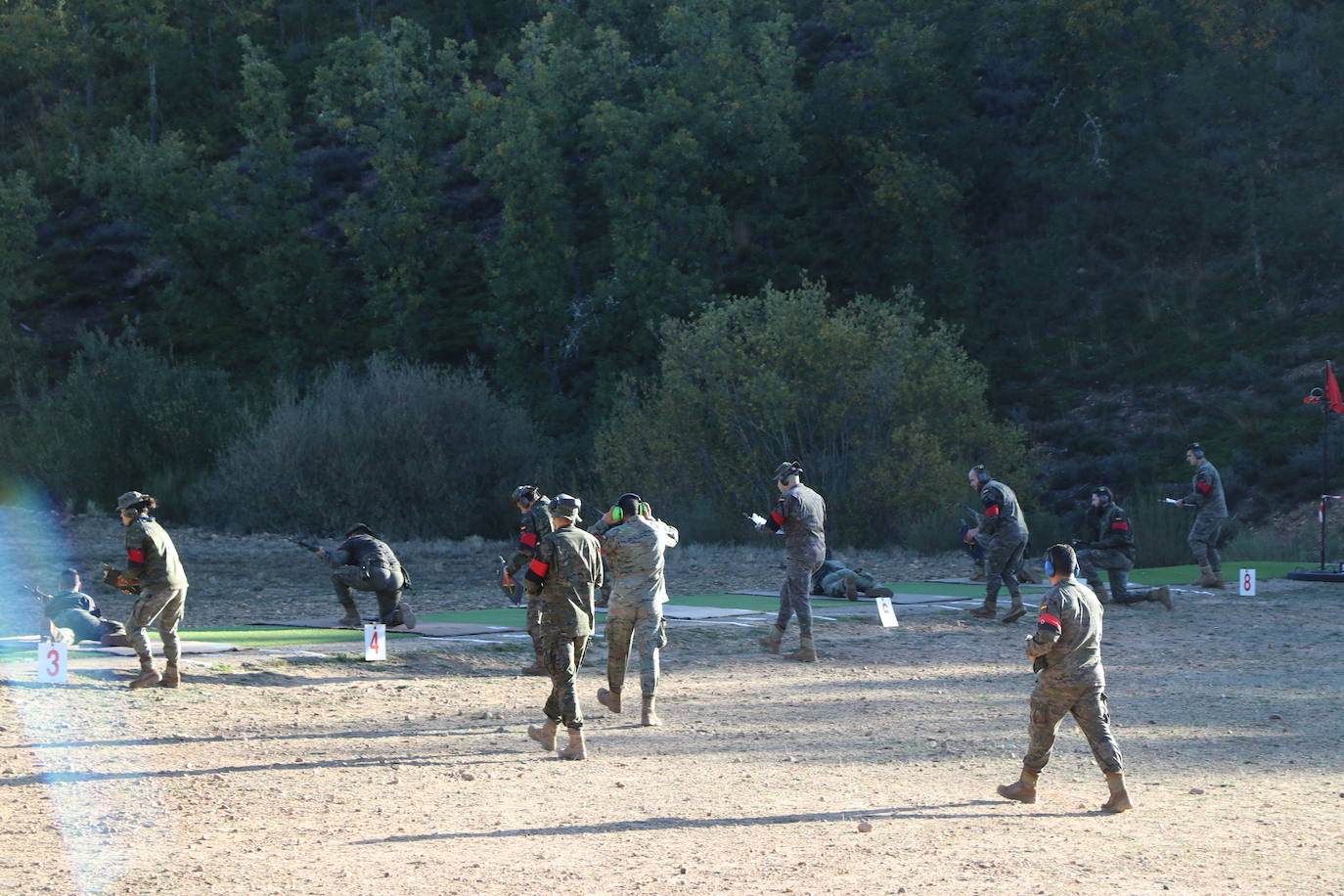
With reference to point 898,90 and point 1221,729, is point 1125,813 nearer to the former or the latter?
point 1221,729

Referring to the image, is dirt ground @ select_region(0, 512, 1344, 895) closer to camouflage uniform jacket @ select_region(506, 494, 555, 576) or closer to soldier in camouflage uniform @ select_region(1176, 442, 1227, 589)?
A: camouflage uniform jacket @ select_region(506, 494, 555, 576)

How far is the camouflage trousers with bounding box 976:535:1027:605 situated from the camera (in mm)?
18062

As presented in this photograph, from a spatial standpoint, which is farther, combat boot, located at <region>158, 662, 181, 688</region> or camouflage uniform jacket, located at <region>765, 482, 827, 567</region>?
camouflage uniform jacket, located at <region>765, 482, 827, 567</region>

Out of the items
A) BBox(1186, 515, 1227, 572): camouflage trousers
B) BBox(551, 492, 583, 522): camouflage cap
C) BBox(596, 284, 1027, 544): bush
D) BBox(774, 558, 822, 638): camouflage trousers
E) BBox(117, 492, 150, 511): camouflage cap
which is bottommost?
BBox(774, 558, 822, 638): camouflage trousers

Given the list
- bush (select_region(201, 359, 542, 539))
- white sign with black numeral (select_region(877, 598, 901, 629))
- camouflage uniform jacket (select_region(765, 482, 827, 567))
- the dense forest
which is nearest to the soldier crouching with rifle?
camouflage uniform jacket (select_region(765, 482, 827, 567))

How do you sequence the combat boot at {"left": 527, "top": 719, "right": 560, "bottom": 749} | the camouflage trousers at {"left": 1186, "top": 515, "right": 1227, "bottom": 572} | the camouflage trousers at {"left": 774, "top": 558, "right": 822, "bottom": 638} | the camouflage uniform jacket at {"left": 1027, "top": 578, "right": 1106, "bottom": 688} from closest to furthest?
the camouflage uniform jacket at {"left": 1027, "top": 578, "right": 1106, "bottom": 688}, the combat boot at {"left": 527, "top": 719, "right": 560, "bottom": 749}, the camouflage trousers at {"left": 774, "top": 558, "right": 822, "bottom": 638}, the camouflage trousers at {"left": 1186, "top": 515, "right": 1227, "bottom": 572}

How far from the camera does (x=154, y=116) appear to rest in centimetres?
6009

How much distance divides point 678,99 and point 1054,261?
12.7 m

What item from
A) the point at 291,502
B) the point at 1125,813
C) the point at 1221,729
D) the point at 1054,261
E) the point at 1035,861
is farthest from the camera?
the point at 1054,261

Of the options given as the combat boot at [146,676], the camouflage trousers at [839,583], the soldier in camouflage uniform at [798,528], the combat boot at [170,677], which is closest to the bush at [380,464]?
the camouflage trousers at [839,583]

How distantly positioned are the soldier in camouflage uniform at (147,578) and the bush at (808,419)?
2057 cm

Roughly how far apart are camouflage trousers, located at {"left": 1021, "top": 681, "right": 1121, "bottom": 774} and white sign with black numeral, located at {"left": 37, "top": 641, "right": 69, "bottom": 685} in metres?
7.60

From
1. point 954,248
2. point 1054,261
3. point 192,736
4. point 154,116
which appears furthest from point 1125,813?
point 154,116

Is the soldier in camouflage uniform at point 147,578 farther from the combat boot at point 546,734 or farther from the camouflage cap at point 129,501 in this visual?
the combat boot at point 546,734
